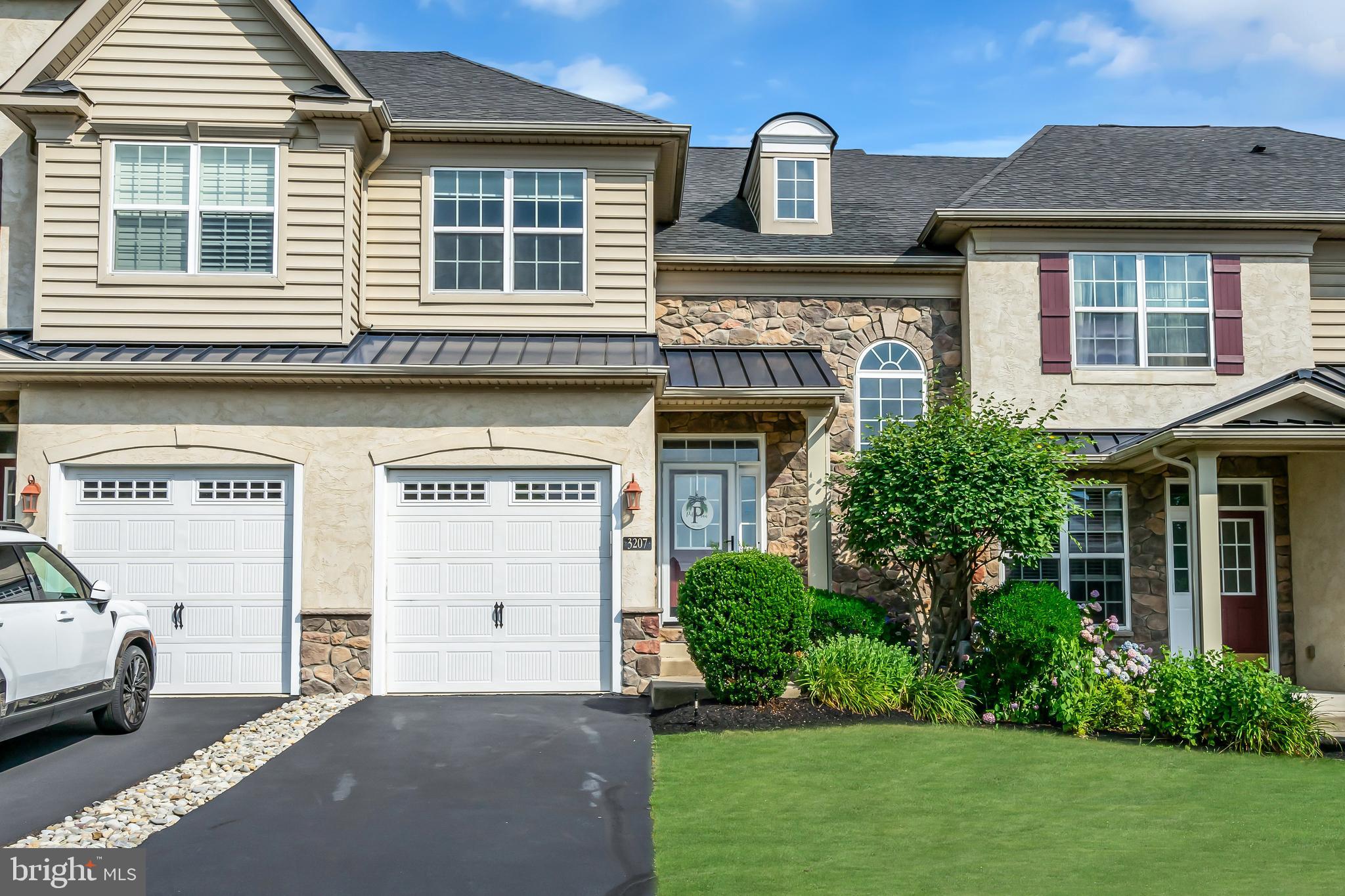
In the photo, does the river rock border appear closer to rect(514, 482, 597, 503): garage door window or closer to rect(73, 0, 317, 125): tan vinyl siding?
rect(514, 482, 597, 503): garage door window

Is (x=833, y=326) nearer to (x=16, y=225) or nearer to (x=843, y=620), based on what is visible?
(x=843, y=620)

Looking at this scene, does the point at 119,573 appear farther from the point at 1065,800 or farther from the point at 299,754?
the point at 1065,800

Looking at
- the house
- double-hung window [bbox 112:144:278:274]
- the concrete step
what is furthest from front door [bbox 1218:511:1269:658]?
double-hung window [bbox 112:144:278:274]

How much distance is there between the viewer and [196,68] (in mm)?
12266

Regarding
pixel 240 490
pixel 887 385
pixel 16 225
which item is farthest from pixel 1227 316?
pixel 16 225

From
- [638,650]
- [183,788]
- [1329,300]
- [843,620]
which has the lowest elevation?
[183,788]

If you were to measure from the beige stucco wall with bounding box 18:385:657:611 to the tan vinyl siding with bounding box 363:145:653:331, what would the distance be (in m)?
1.43

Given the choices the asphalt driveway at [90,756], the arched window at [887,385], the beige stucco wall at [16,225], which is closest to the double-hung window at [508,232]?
the arched window at [887,385]

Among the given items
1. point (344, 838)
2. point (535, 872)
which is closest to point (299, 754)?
point (344, 838)

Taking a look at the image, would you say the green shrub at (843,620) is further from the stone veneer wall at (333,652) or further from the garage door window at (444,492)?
the stone veneer wall at (333,652)

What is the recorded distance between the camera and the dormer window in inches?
595

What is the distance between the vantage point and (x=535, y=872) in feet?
19.8

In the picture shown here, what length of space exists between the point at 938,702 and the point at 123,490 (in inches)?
336

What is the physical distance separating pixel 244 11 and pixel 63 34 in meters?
1.93
